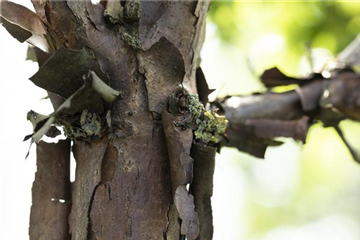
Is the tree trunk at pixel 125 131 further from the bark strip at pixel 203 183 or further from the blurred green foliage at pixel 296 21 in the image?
the blurred green foliage at pixel 296 21

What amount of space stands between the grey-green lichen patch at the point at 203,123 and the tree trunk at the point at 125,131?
0.15 ft

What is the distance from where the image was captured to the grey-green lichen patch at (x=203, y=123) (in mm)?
785

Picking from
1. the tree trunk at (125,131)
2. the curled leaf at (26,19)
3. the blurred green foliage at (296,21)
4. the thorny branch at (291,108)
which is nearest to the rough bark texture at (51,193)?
the tree trunk at (125,131)

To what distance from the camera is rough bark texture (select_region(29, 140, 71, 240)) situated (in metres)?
0.80

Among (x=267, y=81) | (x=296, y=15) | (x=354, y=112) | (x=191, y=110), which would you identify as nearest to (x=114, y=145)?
(x=191, y=110)

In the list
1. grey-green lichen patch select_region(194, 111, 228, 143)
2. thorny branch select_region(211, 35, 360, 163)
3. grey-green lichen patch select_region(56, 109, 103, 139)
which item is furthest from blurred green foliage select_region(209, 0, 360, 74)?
grey-green lichen patch select_region(56, 109, 103, 139)

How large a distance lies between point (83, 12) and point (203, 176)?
296mm

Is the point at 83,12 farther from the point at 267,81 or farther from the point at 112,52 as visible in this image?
the point at 267,81

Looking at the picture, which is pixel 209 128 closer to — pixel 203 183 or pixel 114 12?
pixel 203 183

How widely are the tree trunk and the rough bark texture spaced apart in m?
0.03

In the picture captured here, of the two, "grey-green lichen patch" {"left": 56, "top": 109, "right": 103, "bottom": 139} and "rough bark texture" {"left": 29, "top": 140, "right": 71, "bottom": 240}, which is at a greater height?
"grey-green lichen patch" {"left": 56, "top": 109, "right": 103, "bottom": 139}

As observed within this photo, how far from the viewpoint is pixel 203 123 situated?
0.80 metres

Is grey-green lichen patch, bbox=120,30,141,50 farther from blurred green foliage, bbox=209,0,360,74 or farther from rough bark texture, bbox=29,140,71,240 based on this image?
blurred green foliage, bbox=209,0,360,74

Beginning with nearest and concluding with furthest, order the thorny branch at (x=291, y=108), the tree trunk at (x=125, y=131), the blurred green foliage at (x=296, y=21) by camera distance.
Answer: the tree trunk at (x=125, y=131)
the thorny branch at (x=291, y=108)
the blurred green foliage at (x=296, y=21)
